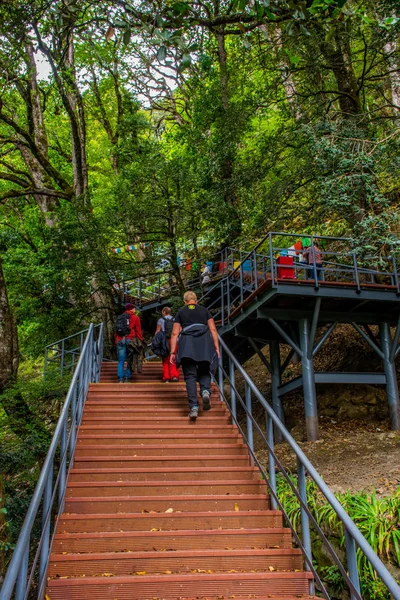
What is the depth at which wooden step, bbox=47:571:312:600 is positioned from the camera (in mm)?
3521

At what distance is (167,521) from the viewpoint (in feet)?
14.6

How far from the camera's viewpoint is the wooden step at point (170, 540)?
4082 mm

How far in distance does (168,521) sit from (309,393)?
593cm

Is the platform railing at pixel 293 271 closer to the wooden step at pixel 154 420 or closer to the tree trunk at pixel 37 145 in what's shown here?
the wooden step at pixel 154 420

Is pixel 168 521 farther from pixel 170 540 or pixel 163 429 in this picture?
pixel 163 429

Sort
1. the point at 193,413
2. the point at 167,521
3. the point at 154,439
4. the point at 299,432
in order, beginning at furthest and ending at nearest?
the point at 299,432 → the point at 193,413 → the point at 154,439 → the point at 167,521

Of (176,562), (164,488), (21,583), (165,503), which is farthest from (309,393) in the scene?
(21,583)

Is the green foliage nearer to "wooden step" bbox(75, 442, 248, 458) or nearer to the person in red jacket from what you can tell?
"wooden step" bbox(75, 442, 248, 458)

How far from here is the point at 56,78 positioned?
14117 mm

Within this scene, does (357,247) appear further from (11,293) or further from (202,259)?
(11,293)

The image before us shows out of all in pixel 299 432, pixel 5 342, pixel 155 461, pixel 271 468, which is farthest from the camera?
pixel 299 432

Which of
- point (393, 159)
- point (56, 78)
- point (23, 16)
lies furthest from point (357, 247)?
point (56, 78)

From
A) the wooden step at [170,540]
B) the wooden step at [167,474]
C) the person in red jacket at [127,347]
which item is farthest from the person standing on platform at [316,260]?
the wooden step at [170,540]

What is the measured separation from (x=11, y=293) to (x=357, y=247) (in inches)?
423
